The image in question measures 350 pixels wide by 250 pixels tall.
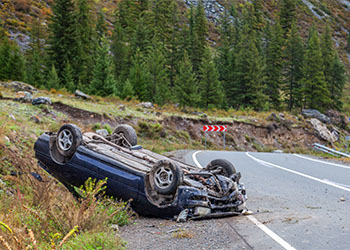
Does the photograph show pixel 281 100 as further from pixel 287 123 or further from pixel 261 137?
pixel 261 137

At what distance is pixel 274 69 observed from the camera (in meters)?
52.0

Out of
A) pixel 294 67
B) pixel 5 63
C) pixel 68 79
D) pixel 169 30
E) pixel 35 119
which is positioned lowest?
pixel 35 119

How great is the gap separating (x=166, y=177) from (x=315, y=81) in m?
46.2

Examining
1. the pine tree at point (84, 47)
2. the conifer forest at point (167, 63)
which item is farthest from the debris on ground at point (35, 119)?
the pine tree at point (84, 47)

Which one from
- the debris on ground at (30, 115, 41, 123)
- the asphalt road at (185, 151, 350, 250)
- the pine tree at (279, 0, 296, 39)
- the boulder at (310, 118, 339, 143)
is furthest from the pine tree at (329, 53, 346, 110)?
the debris on ground at (30, 115, 41, 123)

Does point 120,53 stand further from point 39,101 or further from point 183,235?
point 183,235

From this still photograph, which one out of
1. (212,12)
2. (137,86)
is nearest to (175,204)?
(137,86)

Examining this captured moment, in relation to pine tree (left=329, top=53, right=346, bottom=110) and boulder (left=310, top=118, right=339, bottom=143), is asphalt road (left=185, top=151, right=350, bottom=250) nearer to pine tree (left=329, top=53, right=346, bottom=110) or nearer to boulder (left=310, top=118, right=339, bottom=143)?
boulder (left=310, top=118, right=339, bottom=143)

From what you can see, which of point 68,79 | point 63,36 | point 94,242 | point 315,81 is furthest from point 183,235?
point 315,81

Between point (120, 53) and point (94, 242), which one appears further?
point (120, 53)

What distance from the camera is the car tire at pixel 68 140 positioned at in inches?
265

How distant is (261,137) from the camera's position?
1181 inches

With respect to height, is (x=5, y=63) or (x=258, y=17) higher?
(x=258, y=17)

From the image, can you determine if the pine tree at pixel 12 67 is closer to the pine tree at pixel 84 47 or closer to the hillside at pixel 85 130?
the pine tree at pixel 84 47
